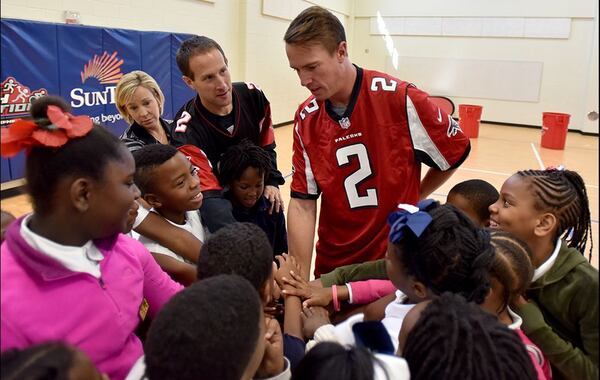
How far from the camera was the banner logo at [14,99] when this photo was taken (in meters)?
4.71

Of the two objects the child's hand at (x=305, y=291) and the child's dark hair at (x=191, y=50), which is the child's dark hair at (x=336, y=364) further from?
the child's dark hair at (x=191, y=50)

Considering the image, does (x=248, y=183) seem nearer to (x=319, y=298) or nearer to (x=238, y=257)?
(x=319, y=298)

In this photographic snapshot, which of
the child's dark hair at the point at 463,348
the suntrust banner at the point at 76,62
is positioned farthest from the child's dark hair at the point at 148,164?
the suntrust banner at the point at 76,62

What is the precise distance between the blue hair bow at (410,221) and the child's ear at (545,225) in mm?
474

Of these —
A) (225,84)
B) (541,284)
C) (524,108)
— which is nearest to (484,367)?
(541,284)

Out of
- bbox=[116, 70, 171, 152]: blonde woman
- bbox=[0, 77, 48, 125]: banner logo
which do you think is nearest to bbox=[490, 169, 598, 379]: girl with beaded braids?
bbox=[116, 70, 171, 152]: blonde woman

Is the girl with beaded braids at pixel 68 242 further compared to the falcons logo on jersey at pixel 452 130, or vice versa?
the falcons logo on jersey at pixel 452 130

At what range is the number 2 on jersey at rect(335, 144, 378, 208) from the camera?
76.4 inches

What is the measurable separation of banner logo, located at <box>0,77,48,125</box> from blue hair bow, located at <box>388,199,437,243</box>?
15.2 feet

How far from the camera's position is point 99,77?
5.73 meters

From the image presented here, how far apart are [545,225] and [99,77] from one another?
554 centimetres

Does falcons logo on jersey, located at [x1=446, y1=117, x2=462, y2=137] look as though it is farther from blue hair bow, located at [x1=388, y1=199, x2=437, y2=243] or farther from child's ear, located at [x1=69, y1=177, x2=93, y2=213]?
child's ear, located at [x1=69, y1=177, x2=93, y2=213]

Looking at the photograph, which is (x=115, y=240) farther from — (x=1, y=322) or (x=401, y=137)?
(x=401, y=137)

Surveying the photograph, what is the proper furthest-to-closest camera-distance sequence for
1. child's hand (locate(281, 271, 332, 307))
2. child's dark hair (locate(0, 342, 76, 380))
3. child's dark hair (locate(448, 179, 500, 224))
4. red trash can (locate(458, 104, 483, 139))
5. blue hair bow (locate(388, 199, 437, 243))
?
1. red trash can (locate(458, 104, 483, 139))
2. child's dark hair (locate(448, 179, 500, 224))
3. child's hand (locate(281, 271, 332, 307))
4. blue hair bow (locate(388, 199, 437, 243))
5. child's dark hair (locate(0, 342, 76, 380))
